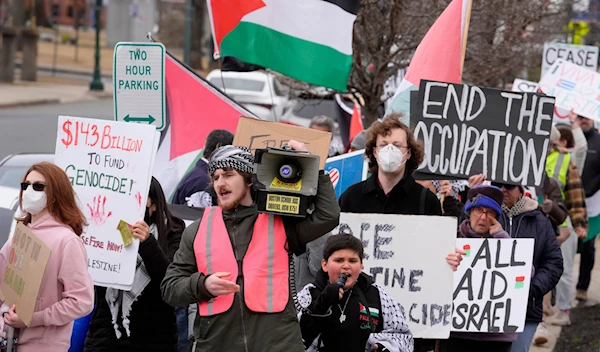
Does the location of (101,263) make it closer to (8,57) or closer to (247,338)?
(247,338)

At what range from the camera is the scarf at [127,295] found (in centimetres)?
550

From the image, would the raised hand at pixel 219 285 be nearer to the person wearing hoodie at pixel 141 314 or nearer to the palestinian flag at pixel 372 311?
the palestinian flag at pixel 372 311

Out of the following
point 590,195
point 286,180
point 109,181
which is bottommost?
point 590,195

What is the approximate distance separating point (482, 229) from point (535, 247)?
49 cm

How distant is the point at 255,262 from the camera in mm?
4281

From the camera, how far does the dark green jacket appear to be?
4.24 meters

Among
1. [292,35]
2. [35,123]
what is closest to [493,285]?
[292,35]

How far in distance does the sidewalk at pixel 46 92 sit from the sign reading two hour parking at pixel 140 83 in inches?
816

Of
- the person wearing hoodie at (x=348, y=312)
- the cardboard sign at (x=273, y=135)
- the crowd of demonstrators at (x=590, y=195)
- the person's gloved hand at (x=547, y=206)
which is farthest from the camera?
the crowd of demonstrators at (x=590, y=195)

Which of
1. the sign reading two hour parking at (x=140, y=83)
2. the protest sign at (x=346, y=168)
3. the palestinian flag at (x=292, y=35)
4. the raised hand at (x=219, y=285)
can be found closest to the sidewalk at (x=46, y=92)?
the palestinian flag at (x=292, y=35)

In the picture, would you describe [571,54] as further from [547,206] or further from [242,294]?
[242,294]

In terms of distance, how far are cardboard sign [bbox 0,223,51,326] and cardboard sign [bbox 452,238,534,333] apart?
2.51 meters

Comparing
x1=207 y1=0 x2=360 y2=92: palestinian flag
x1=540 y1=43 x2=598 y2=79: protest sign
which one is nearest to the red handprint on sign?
x1=207 y1=0 x2=360 y2=92: palestinian flag

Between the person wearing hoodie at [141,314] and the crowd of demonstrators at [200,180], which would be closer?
the person wearing hoodie at [141,314]
